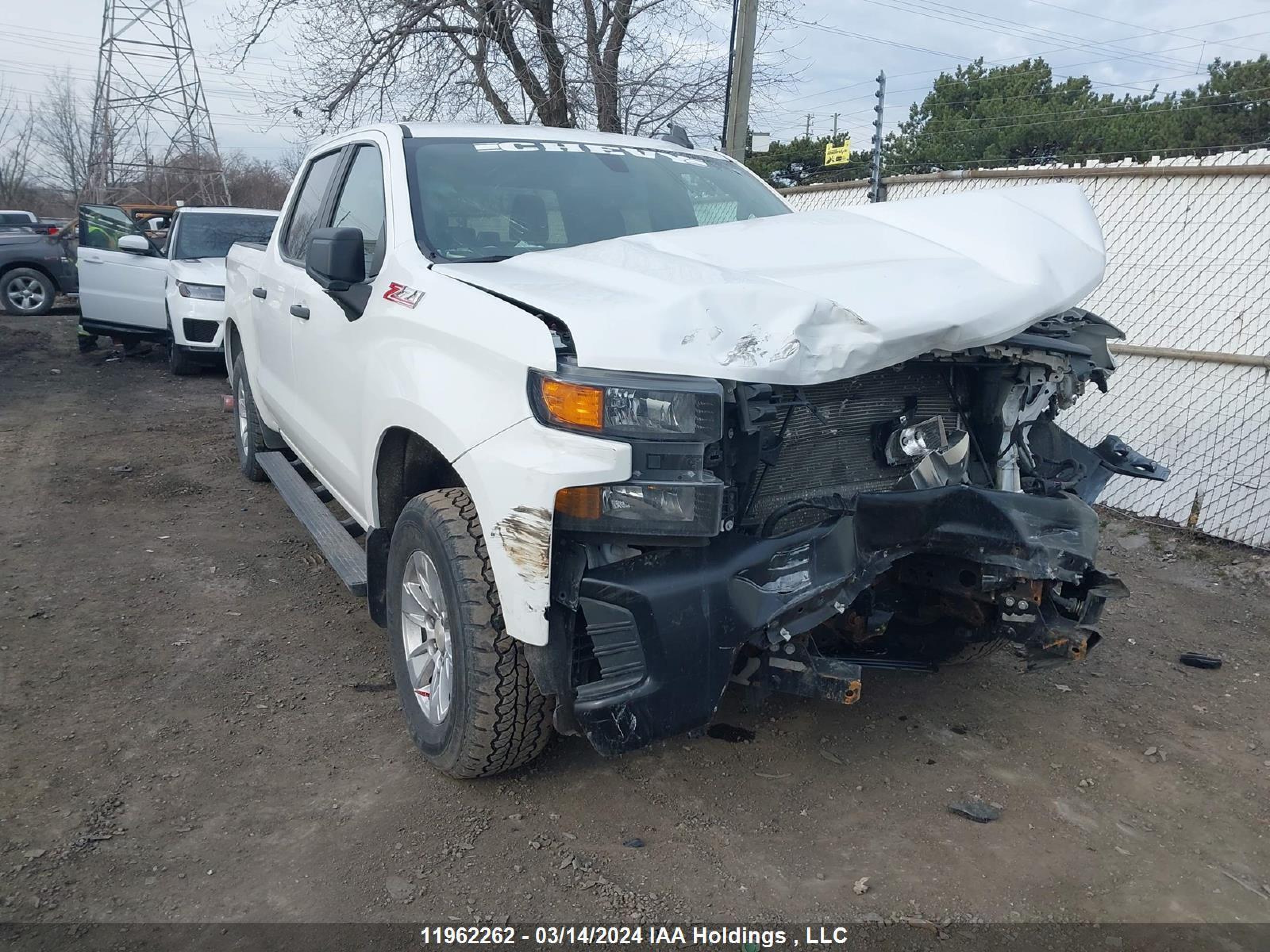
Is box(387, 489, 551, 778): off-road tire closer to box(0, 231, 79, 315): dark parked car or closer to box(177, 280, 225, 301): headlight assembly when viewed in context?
→ box(177, 280, 225, 301): headlight assembly

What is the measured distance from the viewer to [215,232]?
10664mm

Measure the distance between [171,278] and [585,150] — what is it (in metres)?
7.67

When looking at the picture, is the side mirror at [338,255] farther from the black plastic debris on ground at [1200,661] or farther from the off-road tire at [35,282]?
the off-road tire at [35,282]

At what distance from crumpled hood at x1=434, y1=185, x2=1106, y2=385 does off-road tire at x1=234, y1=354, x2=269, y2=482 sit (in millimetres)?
3198

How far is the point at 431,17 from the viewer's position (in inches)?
421

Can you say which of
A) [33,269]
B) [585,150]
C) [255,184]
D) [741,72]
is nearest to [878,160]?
[741,72]

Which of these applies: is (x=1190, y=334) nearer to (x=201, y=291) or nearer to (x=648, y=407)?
(x=648, y=407)

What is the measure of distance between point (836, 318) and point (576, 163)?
1859 mm

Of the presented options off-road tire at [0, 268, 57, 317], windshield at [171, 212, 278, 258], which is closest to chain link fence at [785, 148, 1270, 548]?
windshield at [171, 212, 278, 258]

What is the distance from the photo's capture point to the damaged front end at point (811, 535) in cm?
232

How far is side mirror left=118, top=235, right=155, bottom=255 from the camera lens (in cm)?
931

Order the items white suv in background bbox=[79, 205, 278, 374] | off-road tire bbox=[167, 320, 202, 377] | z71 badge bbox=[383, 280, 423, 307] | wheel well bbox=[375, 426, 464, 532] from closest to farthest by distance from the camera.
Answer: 1. z71 badge bbox=[383, 280, 423, 307]
2. wheel well bbox=[375, 426, 464, 532]
3. white suv in background bbox=[79, 205, 278, 374]
4. off-road tire bbox=[167, 320, 202, 377]

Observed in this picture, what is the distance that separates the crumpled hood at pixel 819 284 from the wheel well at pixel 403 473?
58 cm

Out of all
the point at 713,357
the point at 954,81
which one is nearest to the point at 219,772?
→ the point at 713,357
